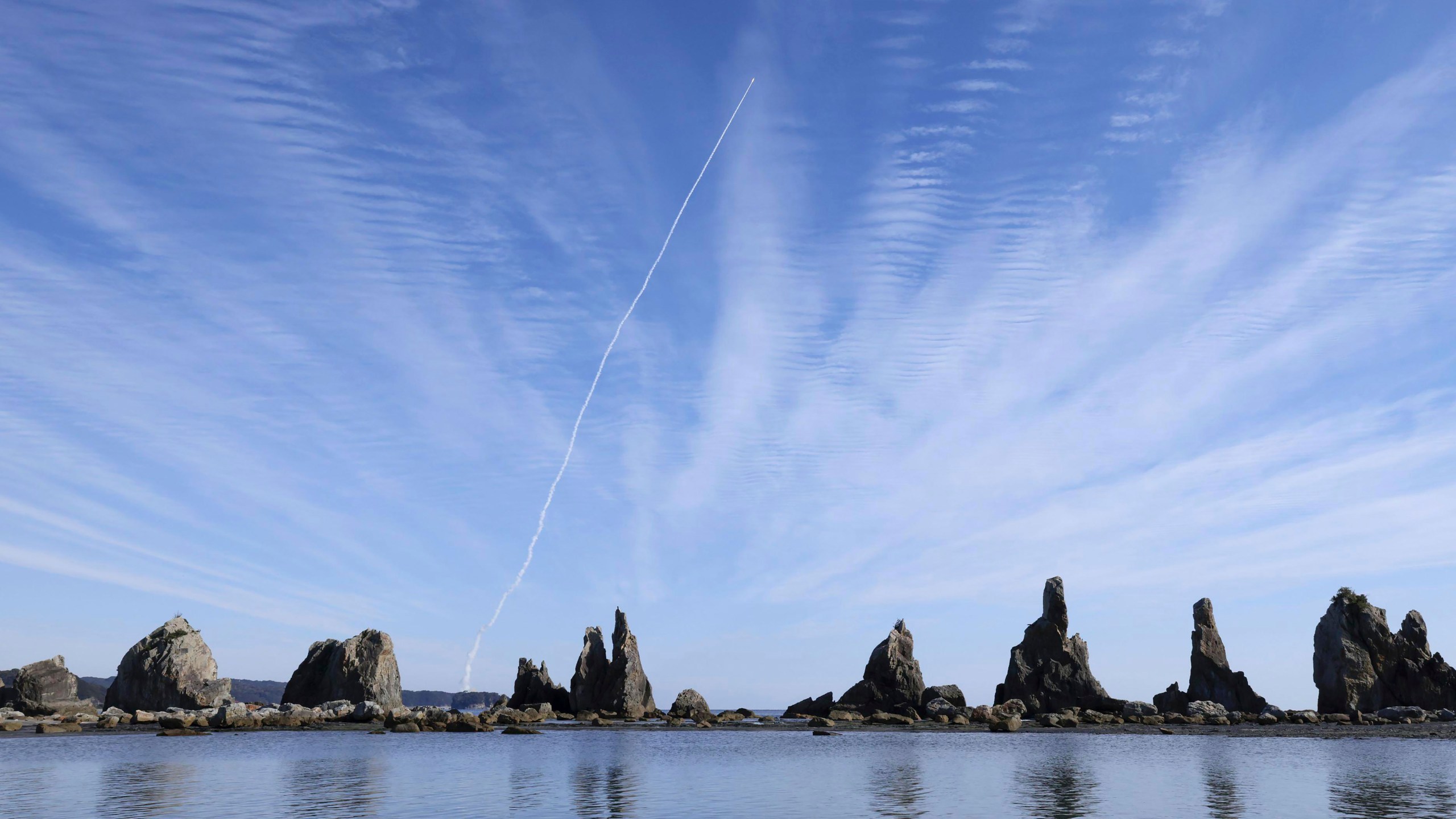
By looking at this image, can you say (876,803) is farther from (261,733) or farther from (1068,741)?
(261,733)

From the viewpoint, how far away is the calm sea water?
41.0m

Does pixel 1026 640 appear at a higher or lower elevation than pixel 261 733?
higher

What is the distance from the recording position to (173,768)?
6094cm

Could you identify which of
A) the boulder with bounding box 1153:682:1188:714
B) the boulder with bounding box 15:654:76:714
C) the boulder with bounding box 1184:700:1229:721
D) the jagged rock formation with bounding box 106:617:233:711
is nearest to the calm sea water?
the boulder with bounding box 1184:700:1229:721

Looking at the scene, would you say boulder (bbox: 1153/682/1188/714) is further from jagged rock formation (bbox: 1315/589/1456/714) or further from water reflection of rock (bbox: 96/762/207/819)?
water reflection of rock (bbox: 96/762/207/819)

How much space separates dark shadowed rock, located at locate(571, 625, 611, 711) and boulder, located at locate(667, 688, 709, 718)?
44.6 ft

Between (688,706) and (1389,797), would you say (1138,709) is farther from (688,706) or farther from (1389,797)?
(1389,797)

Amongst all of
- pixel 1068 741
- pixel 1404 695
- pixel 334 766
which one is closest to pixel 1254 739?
pixel 1068 741

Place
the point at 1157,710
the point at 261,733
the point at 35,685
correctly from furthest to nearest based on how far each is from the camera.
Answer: the point at 1157,710, the point at 35,685, the point at 261,733

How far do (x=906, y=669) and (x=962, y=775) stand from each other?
10914cm

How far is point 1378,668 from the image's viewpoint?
→ 148 meters

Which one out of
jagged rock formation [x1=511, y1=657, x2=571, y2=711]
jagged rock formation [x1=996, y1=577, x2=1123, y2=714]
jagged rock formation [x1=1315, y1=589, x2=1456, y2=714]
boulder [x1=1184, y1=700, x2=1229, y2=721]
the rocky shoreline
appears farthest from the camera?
jagged rock formation [x1=511, y1=657, x2=571, y2=711]

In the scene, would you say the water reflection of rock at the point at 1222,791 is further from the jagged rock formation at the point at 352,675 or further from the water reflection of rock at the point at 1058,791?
the jagged rock formation at the point at 352,675

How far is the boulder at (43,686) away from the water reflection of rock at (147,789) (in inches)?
3668
